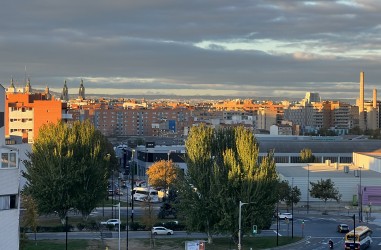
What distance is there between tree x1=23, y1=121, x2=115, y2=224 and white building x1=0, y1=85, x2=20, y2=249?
106ft

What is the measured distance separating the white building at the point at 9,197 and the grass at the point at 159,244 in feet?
65.8

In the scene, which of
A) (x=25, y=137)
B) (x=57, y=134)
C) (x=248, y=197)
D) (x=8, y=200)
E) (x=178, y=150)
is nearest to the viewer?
(x=8, y=200)

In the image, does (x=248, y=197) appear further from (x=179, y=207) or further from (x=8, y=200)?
(x=8, y=200)

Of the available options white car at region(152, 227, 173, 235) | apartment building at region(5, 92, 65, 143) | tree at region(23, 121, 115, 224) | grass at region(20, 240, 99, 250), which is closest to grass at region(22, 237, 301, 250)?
grass at region(20, 240, 99, 250)

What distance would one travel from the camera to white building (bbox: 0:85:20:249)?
110 ft

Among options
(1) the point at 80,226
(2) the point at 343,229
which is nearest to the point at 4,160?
(1) the point at 80,226

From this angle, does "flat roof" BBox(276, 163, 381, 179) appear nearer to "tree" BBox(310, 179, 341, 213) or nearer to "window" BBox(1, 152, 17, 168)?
"tree" BBox(310, 179, 341, 213)

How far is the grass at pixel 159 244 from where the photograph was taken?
180 ft

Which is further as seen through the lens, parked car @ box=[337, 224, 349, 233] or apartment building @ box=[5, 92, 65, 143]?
apartment building @ box=[5, 92, 65, 143]

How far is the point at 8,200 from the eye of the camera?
111ft

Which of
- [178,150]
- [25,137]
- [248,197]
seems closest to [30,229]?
[248,197]

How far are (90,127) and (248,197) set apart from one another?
20347mm

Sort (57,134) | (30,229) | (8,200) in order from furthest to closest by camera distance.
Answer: (57,134) → (30,229) → (8,200)

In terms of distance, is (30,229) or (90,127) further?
(90,127)
